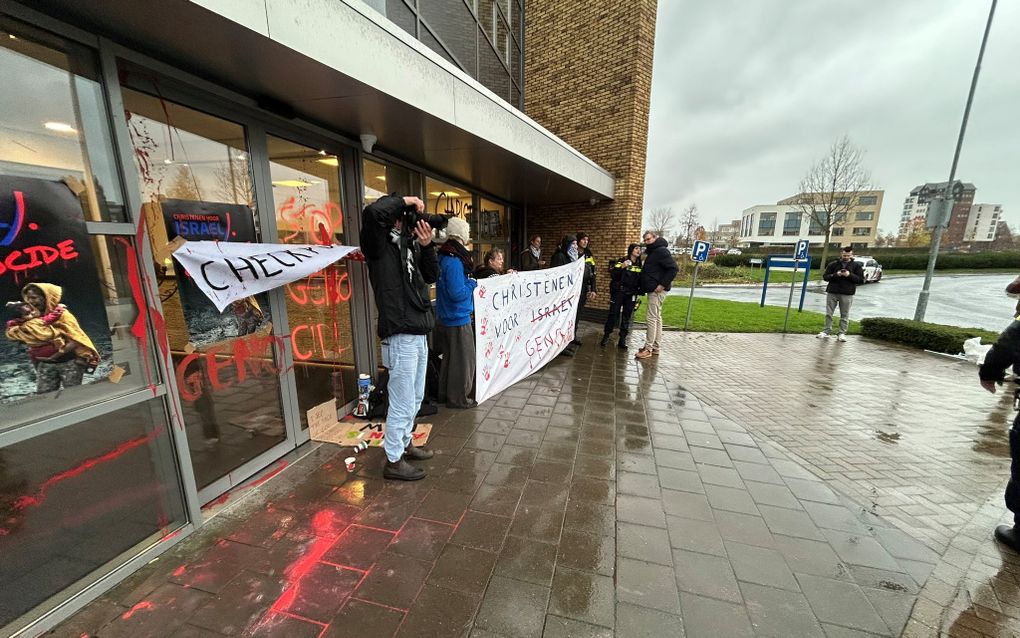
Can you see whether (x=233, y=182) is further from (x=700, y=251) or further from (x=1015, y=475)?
(x=700, y=251)

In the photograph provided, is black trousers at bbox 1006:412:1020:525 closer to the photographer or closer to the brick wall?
the photographer

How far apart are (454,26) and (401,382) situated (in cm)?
583

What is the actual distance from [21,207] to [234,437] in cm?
188

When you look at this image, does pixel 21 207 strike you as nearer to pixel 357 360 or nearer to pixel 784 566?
pixel 357 360

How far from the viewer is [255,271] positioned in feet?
8.50

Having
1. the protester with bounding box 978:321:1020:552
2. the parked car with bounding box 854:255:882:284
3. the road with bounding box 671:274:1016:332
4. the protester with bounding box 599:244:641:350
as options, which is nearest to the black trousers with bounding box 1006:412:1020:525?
the protester with bounding box 978:321:1020:552

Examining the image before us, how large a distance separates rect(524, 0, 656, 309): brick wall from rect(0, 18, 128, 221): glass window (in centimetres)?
943

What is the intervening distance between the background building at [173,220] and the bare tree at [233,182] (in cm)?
1

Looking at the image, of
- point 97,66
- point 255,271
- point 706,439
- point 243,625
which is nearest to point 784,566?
point 706,439

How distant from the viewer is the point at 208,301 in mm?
2621

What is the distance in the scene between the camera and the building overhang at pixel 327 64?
6.10 feet

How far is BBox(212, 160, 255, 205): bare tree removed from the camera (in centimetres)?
271

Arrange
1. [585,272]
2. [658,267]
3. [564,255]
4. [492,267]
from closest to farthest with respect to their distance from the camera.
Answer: [492,267] < [658,267] < [564,255] < [585,272]

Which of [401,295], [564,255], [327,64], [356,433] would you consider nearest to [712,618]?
[401,295]
